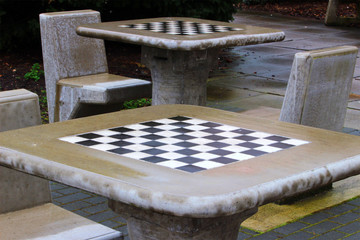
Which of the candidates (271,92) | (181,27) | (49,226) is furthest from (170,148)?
(271,92)

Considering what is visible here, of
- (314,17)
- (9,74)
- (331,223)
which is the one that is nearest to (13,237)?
(331,223)

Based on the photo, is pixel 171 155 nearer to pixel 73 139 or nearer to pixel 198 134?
pixel 198 134

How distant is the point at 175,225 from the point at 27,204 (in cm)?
123

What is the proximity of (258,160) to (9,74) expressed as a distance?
696 cm

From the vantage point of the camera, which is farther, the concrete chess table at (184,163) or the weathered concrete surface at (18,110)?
the weathered concrete surface at (18,110)

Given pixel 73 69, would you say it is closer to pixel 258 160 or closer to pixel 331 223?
pixel 331 223

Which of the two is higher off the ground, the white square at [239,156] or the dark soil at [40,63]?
the white square at [239,156]

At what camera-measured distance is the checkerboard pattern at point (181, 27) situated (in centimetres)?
571

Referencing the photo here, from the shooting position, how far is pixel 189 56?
5.49 m

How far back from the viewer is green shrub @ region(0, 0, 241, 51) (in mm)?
9320

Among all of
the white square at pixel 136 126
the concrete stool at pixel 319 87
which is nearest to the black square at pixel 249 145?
the white square at pixel 136 126

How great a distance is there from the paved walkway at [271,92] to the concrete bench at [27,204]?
954 millimetres

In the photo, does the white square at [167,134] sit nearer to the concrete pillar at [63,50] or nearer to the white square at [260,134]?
the white square at [260,134]

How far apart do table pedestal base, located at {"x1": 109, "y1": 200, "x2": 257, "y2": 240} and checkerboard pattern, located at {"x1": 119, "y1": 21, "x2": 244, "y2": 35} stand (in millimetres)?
3011
